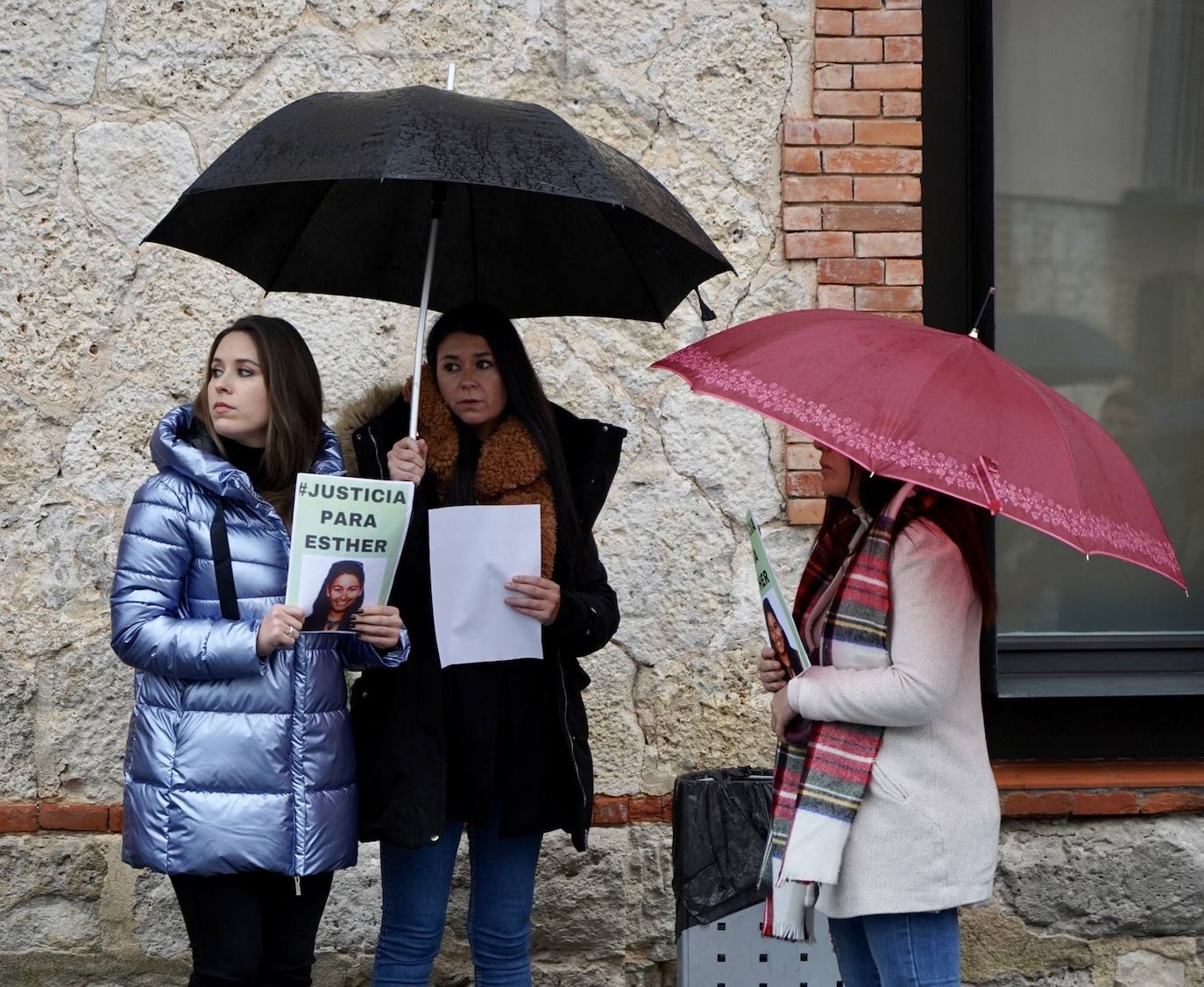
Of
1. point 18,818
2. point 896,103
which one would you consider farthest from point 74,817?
point 896,103

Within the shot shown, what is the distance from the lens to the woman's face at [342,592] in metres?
2.57

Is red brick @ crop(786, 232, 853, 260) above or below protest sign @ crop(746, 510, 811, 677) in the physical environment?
above

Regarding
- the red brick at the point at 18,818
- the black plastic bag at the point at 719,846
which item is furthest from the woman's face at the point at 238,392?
the red brick at the point at 18,818

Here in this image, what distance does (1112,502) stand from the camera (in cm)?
229

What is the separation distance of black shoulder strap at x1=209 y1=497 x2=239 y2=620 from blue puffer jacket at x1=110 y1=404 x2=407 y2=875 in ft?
0.05

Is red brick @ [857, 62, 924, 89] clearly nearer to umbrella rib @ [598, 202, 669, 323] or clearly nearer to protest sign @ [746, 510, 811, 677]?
umbrella rib @ [598, 202, 669, 323]

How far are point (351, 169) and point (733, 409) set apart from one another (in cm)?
191

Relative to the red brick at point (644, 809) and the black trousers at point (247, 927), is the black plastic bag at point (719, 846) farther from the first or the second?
the black trousers at point (247, 927)

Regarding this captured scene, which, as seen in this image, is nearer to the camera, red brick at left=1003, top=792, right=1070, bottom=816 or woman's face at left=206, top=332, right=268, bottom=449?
woman's face at left=206, top=332, right=268, bottom=449

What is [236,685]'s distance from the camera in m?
2.60

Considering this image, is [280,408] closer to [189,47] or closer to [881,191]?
[189,47]

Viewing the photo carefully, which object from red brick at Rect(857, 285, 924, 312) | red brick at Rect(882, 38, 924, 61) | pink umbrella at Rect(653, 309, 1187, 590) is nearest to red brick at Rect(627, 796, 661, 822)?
red brick at Rect(857, 285, 924, 312)

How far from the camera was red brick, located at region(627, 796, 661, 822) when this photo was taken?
404 centimetres

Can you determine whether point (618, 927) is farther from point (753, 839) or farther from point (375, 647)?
point (375, 647)
